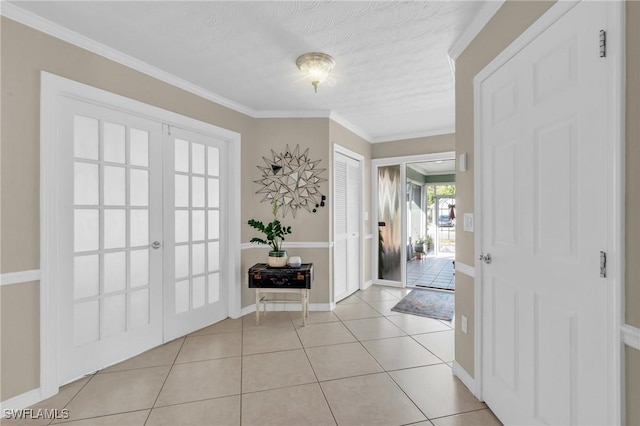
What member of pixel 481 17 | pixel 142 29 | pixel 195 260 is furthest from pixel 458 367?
pixel 142 29

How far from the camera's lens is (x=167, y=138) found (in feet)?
9.17

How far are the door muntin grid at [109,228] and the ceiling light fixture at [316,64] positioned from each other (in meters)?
1.52

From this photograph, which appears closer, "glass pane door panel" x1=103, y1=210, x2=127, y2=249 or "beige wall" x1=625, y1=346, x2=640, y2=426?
"beige wall" x1=625, y1=346, x2=640, y2=426

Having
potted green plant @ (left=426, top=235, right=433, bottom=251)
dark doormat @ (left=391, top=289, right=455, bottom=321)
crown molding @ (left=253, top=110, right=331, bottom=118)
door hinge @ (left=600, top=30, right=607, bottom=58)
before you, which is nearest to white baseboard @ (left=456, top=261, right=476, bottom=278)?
door hinge @ (left=600, top=30, right=607, bottom=58)

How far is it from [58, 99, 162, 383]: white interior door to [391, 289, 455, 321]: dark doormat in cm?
282

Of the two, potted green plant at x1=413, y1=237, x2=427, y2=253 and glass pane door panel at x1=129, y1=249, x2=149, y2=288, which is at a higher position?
glass pane door panel at x1=129, y1=249, x2=149, y2=288

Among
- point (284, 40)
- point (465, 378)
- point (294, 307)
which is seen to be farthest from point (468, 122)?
point (294, 307)

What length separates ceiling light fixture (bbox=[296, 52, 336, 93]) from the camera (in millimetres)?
2334

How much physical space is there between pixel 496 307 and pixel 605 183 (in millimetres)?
961

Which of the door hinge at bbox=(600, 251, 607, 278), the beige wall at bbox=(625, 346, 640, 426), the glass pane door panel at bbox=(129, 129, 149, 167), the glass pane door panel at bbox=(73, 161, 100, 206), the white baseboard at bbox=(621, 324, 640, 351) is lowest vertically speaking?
the beige wall at bbox=(625, 346, 640, 426)

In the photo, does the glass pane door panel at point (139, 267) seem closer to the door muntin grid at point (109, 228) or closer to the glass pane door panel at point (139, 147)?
the door muntin grid at point (109, 228)

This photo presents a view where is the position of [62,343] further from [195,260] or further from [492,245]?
[492,245]

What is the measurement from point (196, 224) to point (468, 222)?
257 cm

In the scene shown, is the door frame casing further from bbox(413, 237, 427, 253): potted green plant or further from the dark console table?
bbox(413, 237, 427, 253): potted green plant
